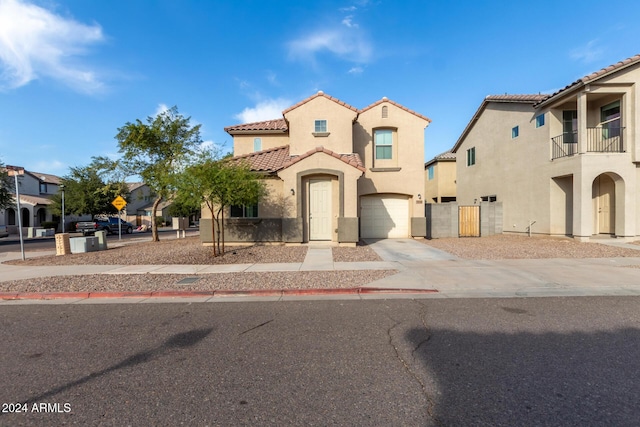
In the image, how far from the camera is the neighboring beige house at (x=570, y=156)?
48.2 ft

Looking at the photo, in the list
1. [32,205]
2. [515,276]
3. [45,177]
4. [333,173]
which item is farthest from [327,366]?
[45,177]

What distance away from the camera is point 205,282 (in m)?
7.83

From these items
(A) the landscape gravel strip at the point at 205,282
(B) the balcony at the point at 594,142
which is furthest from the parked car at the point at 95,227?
(B) the balcony at the point at 594,142

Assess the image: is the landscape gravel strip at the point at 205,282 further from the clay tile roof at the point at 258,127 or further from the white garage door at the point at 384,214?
the clay tile roof at the point at 258,127

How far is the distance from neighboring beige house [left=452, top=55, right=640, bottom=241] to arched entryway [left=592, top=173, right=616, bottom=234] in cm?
4

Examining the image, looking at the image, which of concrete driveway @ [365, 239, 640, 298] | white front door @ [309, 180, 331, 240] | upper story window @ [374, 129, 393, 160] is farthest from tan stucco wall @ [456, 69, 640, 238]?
white front door @ [309, 180, 331, 240]

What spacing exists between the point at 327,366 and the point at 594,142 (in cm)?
1919

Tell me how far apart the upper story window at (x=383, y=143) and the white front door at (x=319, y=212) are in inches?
191

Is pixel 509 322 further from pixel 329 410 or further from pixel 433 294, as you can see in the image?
pixel 329 410

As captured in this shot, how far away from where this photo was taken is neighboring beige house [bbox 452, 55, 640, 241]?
579 inches

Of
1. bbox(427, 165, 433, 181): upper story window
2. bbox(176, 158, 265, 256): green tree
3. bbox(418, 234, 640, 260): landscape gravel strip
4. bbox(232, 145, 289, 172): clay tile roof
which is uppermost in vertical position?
bbox(427, 165, 433, 181): upper story window

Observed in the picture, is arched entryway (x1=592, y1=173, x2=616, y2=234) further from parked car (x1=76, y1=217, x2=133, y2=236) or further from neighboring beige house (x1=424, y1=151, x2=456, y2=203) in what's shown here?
parked car (x1=76, y1=217, x2=133, y2=236)

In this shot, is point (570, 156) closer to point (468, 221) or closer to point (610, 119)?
point (610, 119)

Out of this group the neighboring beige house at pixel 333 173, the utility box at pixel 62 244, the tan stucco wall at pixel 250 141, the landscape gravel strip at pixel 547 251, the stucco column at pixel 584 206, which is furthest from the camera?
the tan stucco wall at pixel 250 141
